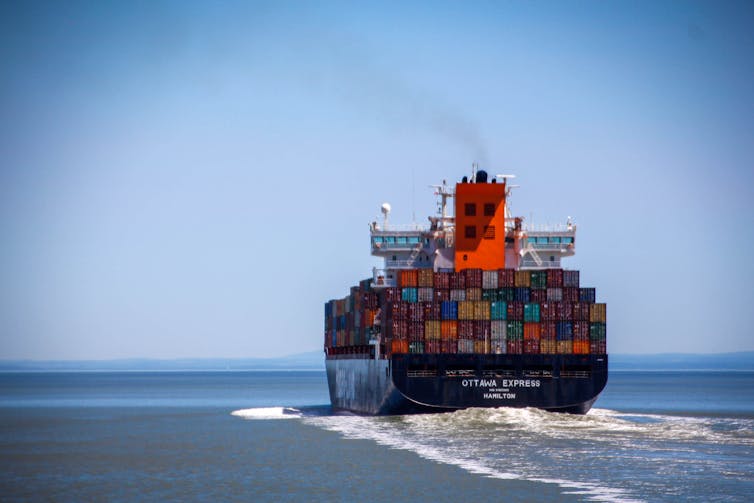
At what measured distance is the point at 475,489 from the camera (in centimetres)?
3706

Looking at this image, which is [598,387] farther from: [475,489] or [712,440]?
[475,489]

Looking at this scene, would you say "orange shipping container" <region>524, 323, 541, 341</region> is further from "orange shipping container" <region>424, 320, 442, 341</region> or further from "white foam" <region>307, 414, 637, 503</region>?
"orange shipping container" <region>424, 320, 442, 341</region>

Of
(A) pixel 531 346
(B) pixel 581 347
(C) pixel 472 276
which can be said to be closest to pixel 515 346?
(A) pixel 531 346

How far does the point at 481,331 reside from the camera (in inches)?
2363

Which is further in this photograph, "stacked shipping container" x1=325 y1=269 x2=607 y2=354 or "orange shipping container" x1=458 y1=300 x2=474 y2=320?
"orange shipping container" x1=458 y1=300 x2=474 y2=320

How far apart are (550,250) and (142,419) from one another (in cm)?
3059

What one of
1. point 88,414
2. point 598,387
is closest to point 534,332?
point 598,387

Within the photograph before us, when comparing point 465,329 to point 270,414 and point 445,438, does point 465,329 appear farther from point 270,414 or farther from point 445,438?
point 270,414

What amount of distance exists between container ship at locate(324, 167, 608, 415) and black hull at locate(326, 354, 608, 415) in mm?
51

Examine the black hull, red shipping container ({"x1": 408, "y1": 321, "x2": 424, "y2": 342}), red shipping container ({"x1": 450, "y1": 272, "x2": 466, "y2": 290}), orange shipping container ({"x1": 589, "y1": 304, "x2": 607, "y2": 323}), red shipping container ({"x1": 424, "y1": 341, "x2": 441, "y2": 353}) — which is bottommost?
the black hull

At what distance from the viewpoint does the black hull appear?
5775 cm

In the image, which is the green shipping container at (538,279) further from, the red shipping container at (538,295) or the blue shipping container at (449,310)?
the blue shipping container at (449,310)

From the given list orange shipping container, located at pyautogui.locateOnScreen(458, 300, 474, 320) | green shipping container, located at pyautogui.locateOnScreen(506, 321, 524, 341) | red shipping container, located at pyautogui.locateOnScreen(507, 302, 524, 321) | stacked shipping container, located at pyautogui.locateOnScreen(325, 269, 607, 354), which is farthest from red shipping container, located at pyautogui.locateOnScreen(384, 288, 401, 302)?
green shipping container, located at pyautogui.locateOnScreen(506, 321, 524, 341)

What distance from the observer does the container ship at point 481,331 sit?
190 ft
